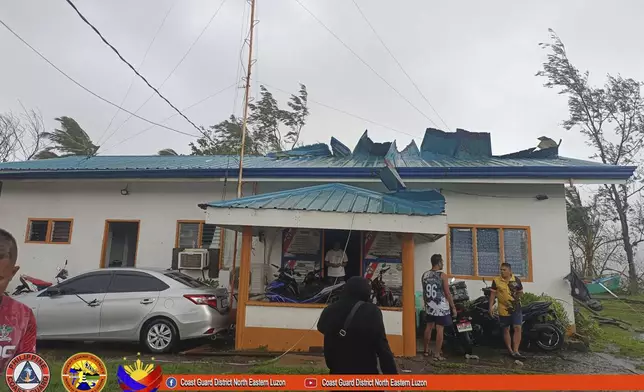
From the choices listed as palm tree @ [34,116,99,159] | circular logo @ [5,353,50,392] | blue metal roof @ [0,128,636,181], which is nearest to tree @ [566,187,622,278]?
blue metal roof @ [0,128,636,181]

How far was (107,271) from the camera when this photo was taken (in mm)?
7395

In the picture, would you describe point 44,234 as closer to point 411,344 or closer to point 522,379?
point 411,344

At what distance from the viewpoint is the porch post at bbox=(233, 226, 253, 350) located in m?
7.18

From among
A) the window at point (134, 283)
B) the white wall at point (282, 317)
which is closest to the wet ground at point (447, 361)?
the white wall at point (282, 317)

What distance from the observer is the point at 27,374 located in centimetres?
215

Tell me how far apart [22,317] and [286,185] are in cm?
827

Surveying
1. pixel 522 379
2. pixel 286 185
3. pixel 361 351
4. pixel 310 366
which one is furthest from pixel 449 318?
pixel 286 185

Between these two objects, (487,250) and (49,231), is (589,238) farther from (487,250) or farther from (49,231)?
(49,231)

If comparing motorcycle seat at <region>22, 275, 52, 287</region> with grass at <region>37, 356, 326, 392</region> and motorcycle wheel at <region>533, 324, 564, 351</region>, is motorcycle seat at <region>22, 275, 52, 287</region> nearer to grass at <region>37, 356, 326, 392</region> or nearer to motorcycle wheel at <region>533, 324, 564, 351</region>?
grass at <region>37, 356, 326, 392</region>

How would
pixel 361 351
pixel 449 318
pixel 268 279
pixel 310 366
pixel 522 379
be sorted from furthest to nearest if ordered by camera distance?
pixel 268 279 → pixel 449 318 → pixel 310 366 → pixel 522 379 → pixel 361 351

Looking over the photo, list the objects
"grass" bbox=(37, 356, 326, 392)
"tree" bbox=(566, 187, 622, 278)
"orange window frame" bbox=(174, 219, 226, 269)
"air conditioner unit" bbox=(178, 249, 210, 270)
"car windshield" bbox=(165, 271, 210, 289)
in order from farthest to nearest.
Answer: "tree" bbox=(566, 187, 622, 278)
"orange window frame" bbox=(174, 219, 226, 269)
"air conditioner unit" bbox=(178, 249, 210, 270)
"car windshield" bbox=(165, 271, 210, 289)
"grass" bbox=(37, 356, 326, 392)

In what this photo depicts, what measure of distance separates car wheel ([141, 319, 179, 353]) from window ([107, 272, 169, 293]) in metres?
0.57

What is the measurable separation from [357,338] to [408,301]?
4088mm

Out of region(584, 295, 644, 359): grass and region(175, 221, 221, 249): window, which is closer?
region(584, 295, 644, 359): grass
